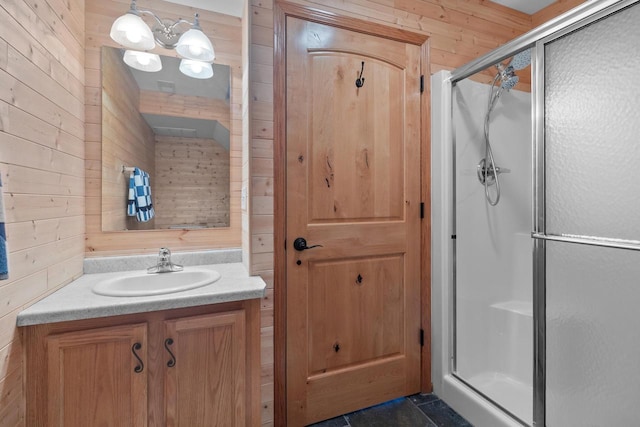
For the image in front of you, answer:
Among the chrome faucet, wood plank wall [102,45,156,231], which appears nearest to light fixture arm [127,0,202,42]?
wood plank wall [102,45,156,231]

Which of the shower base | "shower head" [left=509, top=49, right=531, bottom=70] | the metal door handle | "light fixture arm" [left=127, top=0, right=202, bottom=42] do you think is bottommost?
the shower base

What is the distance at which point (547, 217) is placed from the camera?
4.47 ft

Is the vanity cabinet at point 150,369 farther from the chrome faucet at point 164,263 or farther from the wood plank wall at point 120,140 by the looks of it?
the wood plank wall at point 120,140

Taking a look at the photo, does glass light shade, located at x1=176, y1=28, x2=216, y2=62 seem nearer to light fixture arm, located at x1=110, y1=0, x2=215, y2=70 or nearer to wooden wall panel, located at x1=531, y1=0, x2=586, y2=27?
light fixture arm, located at x1=110, y1=0, x2=215, y2=70

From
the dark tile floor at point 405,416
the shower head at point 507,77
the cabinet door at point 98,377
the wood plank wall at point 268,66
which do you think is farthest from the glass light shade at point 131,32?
the dark tile floor at point 405,416

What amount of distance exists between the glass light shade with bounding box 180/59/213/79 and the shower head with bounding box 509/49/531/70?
1.71m

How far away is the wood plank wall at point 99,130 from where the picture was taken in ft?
5.43

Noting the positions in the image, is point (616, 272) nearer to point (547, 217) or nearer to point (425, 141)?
point (547, 217)

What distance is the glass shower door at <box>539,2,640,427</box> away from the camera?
1.12 m

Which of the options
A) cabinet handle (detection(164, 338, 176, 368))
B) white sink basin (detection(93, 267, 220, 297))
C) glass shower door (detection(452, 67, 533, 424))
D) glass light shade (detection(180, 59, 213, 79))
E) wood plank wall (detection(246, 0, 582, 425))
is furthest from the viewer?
glass shower door (detection(452, 67, 533, 424))

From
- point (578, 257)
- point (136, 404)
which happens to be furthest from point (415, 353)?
point (136, 404)

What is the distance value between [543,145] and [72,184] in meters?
2.25

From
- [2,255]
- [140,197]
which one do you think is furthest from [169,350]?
[140,197]

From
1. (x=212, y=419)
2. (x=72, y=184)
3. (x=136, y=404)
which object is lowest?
(x=212, y=419)
